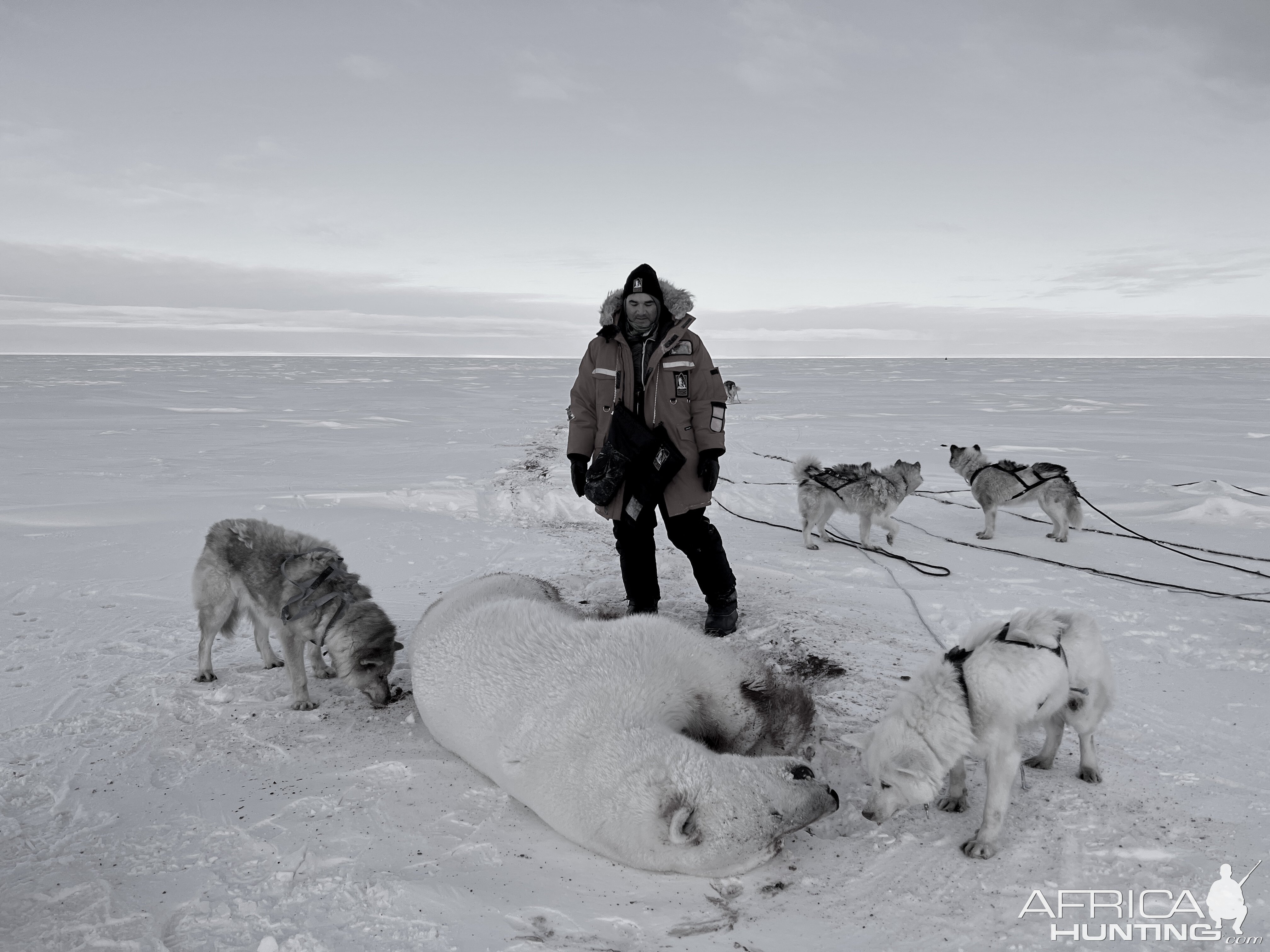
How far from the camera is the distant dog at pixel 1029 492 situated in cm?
716

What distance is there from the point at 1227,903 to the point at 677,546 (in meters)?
3.10

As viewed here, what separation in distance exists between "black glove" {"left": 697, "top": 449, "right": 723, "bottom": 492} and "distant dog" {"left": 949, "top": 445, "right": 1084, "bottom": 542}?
13.6ft

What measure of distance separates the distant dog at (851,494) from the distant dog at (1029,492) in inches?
35.7

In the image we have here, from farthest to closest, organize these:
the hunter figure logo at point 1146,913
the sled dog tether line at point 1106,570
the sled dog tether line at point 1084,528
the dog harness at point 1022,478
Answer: the dog harness at point 1022,478 < the sled dog tether line at point 1084,528 < the sled dog tether line at point 1106,570 < the hunter figure logo at point 1146,913

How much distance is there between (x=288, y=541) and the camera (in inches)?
164

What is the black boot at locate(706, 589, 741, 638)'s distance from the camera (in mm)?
4758

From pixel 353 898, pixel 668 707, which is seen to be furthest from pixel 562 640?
pixel 353 898

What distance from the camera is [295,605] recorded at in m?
3.77

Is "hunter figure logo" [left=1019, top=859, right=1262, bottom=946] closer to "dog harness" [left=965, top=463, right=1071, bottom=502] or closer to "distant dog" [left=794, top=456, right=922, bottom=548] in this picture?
"distant dog" [left=794, top=456, right=922, bottom=548]

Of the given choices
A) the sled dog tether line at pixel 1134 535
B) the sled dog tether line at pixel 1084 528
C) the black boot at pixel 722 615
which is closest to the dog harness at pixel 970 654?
the black boot at pixel 722 615

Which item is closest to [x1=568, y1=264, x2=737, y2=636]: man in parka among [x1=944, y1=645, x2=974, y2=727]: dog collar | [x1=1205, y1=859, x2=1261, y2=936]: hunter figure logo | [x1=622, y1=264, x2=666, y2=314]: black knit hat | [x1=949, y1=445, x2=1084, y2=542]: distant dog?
[x1=622, y1=264, x2=666, y2=314]: black knit hat

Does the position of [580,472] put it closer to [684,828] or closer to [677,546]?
[677,546]

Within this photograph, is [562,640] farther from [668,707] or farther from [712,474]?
[712,474]

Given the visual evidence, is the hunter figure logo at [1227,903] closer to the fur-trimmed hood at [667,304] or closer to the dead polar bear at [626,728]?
the dead polar bear at [626,728]
